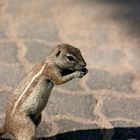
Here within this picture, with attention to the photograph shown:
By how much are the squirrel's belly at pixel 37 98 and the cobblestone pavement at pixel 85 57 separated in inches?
20.9

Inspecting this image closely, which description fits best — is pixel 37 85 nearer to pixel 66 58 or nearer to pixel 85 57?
pixel 66 58

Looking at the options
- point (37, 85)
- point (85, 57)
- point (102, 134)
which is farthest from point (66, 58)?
point (85, 57)

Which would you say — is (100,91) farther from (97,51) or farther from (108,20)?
(108,20)

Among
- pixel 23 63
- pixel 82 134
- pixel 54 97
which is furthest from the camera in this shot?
pixel 23 63

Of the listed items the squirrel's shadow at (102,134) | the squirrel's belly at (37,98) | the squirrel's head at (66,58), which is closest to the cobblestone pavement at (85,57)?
the squirrel's shadow at (102,134)

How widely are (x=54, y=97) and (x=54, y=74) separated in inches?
44.4

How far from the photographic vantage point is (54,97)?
514 centimetres

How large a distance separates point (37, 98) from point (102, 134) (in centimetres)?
85

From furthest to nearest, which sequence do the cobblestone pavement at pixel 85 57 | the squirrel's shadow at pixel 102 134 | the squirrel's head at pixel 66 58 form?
A: the cobblestone pavement at pixel 85 57 < the squirrel's shadow at pixel 102 134 < the squirrel's head at pixel 66 58

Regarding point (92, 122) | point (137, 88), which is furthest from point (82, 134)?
point (137, 88)

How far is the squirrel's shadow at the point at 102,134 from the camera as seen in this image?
455cm

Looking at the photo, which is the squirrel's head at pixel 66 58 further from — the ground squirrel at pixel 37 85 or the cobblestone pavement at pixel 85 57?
the cobblestone pavement at pixel 85 57

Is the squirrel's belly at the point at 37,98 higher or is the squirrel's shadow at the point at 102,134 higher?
the squirrel's belly at the point at 37,98

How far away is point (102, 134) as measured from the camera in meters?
4.63
